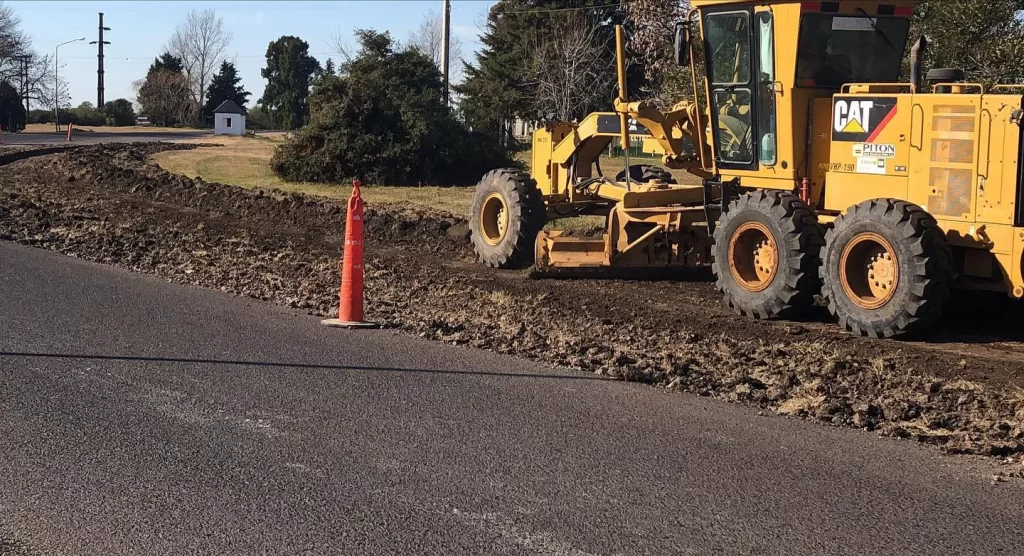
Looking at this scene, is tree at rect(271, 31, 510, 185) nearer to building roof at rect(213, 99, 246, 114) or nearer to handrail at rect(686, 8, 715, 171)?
handrail at rect(686, 8, 715, 171)

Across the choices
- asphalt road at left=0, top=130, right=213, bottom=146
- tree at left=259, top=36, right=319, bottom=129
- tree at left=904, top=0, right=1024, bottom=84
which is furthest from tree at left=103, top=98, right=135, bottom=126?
tree at left=904, top=0, right=1024, bottom=84

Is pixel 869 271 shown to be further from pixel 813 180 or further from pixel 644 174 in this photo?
pixel 644 174

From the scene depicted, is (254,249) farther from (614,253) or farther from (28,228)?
(614,253)

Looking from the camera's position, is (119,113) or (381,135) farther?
(119,113)

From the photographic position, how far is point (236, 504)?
5254mm

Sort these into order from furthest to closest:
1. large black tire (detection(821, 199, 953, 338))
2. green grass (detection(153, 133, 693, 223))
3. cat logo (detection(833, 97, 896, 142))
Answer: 1. green grass (detection(153, 133, 693, 223))
2. cat logo (detection(833, 97, 896, 142))
3. large black tire (detection(821, 199, 953, 338))

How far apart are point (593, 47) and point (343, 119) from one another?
21.5 meters

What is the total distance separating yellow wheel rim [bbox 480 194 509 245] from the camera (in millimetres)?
13891

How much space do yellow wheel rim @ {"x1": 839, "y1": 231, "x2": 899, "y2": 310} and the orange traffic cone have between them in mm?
4095

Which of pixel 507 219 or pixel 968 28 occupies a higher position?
pixel 968 28

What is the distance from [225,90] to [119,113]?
19.2 metres

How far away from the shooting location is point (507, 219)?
1364 centimetres

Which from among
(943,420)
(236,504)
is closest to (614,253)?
(943,420)

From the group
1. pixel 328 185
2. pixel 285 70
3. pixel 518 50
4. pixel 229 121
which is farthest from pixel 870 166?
pixel 285 70
